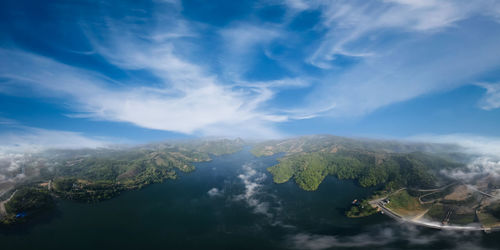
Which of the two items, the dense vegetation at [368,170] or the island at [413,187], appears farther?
the dense vegetation at [368,170]

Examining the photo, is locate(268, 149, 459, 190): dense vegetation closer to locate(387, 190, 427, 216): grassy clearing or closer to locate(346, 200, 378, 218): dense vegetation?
locate(387, 190, 427, 216): grassy clearing

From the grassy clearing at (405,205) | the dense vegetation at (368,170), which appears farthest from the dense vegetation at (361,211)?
the dense vegetation at (368,170)

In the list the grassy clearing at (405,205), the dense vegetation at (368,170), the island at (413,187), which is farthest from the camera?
the dense vegetation at (368,170)

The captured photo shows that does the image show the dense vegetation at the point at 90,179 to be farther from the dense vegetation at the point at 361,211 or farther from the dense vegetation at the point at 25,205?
the dense vegetation at the point at 361,211

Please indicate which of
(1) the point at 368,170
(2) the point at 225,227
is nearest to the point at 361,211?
(2) the point at 225,227

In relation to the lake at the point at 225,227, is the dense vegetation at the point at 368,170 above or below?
above

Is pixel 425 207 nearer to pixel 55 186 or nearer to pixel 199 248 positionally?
pixel 199 248

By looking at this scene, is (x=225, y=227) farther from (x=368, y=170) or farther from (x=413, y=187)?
(x=368, y=170)

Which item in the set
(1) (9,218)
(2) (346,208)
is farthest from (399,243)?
(1) (9,218)
